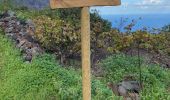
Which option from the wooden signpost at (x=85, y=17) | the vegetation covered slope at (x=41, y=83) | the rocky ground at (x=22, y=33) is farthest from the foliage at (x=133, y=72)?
the wooden signpost at (x=85, y=17)

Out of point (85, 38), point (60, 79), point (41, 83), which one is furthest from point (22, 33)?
point (85, 38)

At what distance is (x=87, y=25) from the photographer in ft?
21.5

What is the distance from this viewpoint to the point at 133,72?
34.1 feet

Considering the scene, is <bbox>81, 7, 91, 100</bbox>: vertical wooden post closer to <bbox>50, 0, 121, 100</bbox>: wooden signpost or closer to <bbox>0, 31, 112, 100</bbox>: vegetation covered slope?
<bbox>50, 0, 121, 100</bbox>: wooden signpost

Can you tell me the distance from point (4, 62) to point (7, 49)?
143 cm

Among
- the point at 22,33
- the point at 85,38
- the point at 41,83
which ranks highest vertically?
the point at 22,33

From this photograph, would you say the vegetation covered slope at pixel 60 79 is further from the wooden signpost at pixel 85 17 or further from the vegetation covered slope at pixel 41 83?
the wooden signpost at pixel 85 17

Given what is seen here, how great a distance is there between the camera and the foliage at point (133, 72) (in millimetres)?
9578

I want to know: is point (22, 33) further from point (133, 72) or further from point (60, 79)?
point (60, 79)

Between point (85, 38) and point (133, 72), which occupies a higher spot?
point (85, 38)

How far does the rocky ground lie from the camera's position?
40.3 feet

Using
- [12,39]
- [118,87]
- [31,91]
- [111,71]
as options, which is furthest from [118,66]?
[12,39]

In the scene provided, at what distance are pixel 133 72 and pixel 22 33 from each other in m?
5.68

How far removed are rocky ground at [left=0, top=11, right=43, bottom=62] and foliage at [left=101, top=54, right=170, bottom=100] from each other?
1.86 meters
